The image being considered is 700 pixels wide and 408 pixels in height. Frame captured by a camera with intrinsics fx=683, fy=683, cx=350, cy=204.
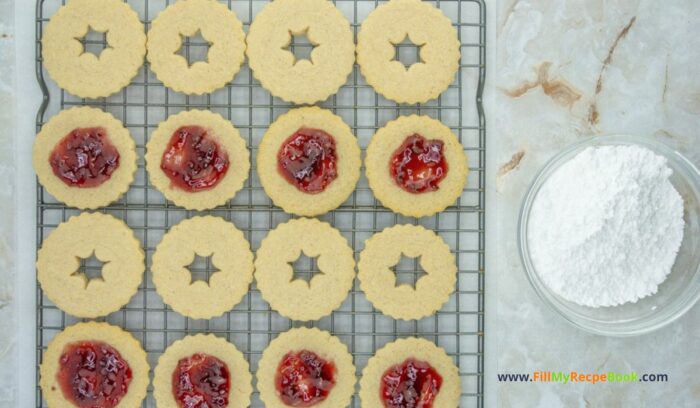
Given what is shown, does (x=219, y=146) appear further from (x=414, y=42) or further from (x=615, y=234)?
(x=615, y=234)

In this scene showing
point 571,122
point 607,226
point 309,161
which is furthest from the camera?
point 571,122

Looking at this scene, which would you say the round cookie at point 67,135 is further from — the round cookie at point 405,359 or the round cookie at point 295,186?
the round cookie at point 405,359

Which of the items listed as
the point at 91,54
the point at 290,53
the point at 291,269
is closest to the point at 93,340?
the point at 291,269

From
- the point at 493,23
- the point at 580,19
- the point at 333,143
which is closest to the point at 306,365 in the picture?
the point at 333,143

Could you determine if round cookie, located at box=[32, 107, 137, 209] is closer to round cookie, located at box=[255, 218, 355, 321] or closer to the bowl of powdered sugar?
round cookie, located at box=[255, 218, 355, 321]

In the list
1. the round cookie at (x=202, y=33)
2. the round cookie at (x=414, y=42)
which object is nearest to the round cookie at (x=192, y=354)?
the round cookie at (x=202, y=33)

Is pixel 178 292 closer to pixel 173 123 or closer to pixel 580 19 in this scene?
pixel 173 123

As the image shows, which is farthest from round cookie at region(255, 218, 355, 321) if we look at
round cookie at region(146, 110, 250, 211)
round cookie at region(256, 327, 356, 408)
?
round cookie at region(146, 110, 250, 211)
